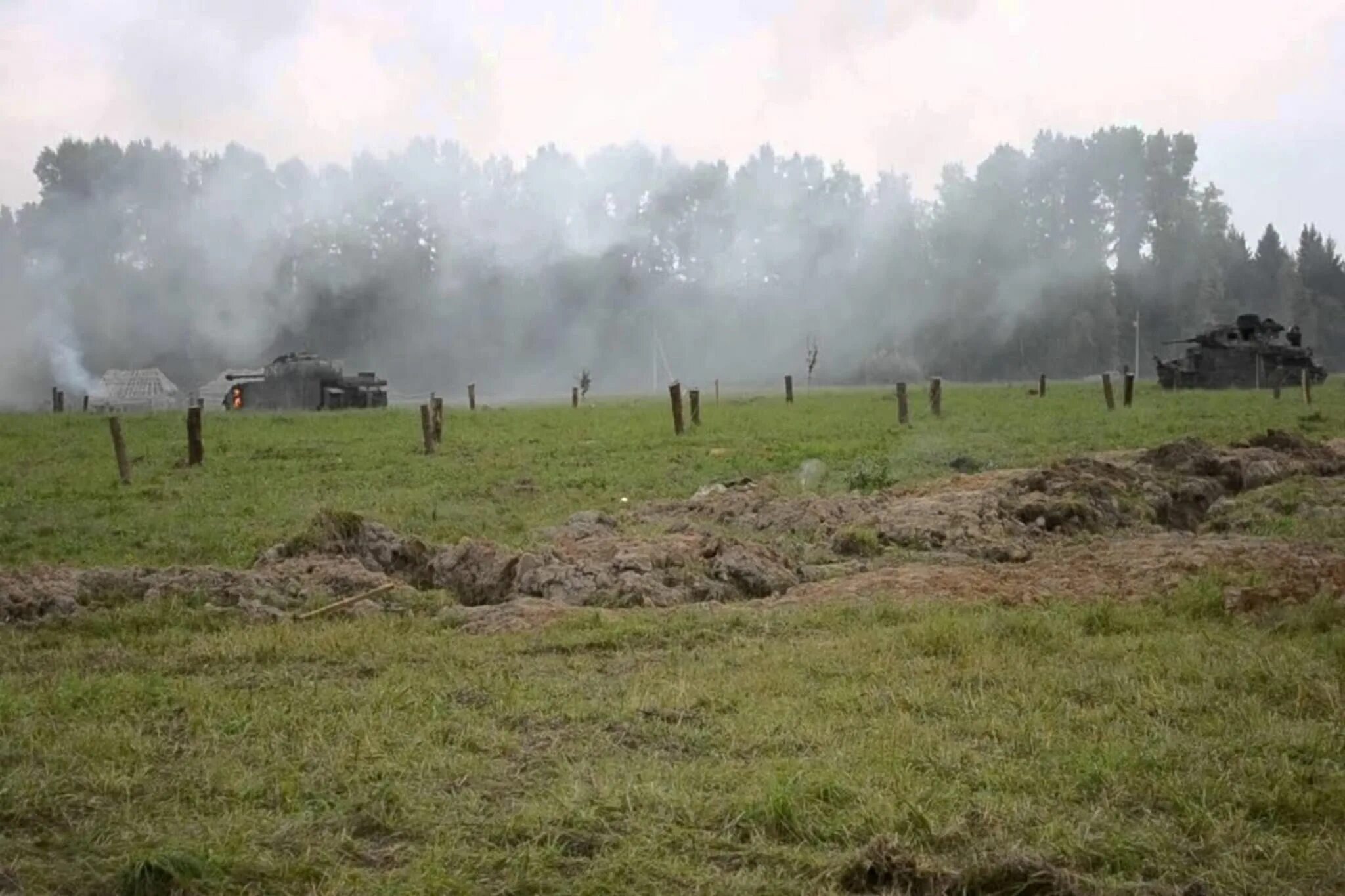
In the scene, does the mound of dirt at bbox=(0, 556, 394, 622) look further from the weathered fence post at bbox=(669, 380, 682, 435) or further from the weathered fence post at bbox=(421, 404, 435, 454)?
the weathered fence post at bbox=(669, 380, 682, 435)

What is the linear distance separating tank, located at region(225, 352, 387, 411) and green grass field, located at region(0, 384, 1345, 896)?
3902 cm

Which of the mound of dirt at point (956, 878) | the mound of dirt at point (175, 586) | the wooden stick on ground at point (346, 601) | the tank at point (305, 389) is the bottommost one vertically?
the mound of dirt at point (956, 878)

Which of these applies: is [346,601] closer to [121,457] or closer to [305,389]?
[121,457]

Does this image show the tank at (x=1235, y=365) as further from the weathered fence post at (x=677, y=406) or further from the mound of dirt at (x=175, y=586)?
the mound of dirt at (x=175, y=586)

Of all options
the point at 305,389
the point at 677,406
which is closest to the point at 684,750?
the point at 677,406

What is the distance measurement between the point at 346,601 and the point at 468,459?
474 inches

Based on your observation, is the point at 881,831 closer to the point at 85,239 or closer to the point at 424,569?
the point at 424,569

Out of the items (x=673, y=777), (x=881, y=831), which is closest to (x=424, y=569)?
(x=673, y=777)

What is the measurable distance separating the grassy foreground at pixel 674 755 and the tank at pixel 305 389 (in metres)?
39.8

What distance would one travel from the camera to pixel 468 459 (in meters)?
21.6

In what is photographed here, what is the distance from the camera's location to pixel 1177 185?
77750 mm

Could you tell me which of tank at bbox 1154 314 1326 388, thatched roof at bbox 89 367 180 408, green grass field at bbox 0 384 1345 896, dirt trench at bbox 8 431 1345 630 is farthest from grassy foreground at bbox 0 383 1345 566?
thatched roof at bbox 89 367 180 408

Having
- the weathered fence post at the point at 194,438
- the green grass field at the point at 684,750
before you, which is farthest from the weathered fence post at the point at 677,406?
the green grass field at the point at 684,750

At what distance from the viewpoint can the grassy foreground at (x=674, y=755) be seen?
A: 458 centimetres
